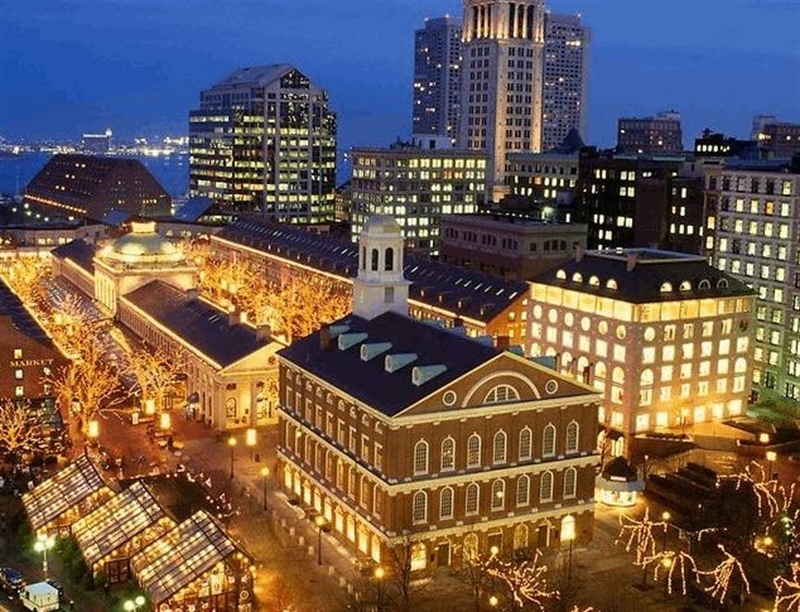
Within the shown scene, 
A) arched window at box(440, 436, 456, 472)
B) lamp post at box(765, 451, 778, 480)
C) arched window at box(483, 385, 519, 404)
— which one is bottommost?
lamp post at box(765, 451, 778, 480)

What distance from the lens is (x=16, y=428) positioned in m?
85.2

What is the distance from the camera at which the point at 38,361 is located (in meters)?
98.2

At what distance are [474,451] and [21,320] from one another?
190 ft

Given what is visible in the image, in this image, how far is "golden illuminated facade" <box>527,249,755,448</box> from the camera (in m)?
96.8

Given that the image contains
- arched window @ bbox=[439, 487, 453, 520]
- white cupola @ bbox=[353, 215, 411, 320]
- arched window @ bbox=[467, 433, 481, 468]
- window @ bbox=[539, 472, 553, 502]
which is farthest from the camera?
white cupola @ bbox=[353, 215, 411, 320]

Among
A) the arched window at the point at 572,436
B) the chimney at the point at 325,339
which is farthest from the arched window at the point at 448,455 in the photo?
the chimney at the point at 325,339

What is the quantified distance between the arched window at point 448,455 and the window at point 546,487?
23.2ft

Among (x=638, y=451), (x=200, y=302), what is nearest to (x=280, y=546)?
(x=638, y=451)

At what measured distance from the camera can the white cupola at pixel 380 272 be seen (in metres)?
81.2

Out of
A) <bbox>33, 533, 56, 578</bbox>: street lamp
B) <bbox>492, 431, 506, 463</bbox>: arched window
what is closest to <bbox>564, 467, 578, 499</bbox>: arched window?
<bbox>492, 431, 506, 463</bbox>: arched window

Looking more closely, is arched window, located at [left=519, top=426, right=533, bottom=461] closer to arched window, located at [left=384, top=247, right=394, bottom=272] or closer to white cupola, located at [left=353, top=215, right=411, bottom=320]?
white cupola, located at [left=353, top=215, right=411, bottom=320]

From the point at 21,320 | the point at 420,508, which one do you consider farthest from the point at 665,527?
the point at 21,320

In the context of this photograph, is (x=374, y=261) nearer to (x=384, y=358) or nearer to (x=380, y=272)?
(x=380, y=272)

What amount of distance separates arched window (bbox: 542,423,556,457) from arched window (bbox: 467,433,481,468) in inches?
195
